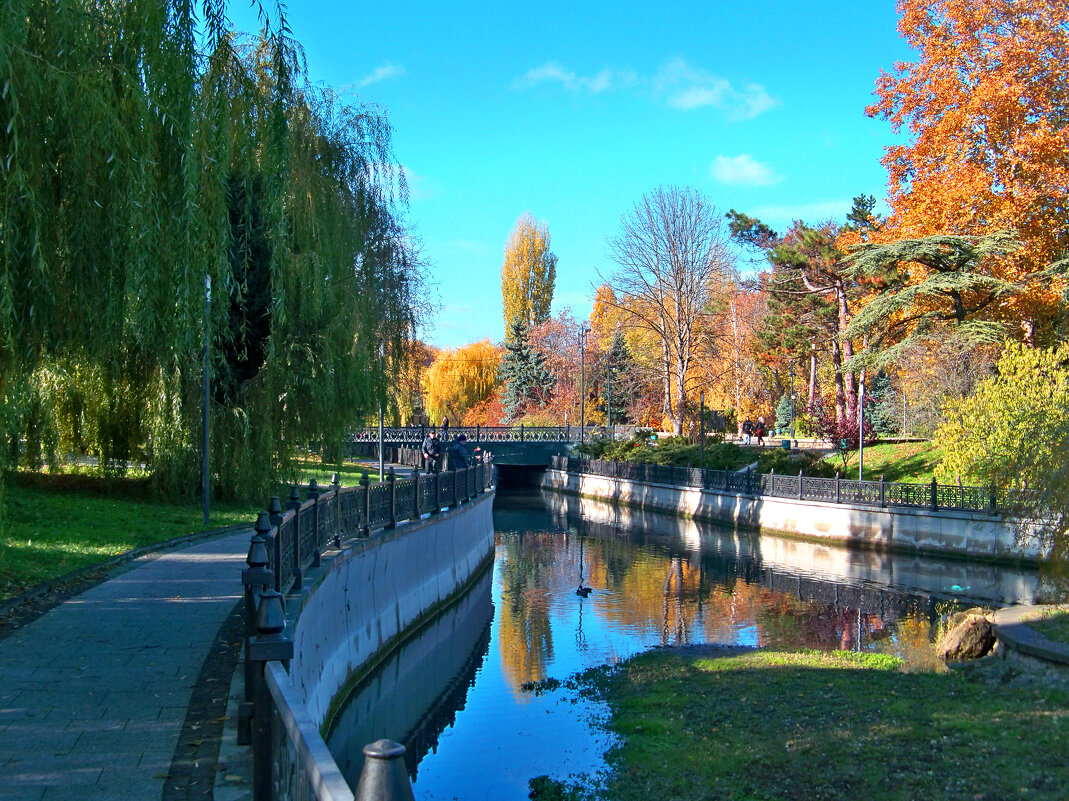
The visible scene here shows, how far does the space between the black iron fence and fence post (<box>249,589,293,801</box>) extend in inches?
557

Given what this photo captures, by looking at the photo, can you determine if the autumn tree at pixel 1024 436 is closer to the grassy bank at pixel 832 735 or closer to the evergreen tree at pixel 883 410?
the grassy bank at pixel 832 735

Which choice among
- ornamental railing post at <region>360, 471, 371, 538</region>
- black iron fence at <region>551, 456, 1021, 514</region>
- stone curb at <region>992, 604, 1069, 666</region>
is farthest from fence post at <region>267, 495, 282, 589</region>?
black iron fence at <region>551, 456, 1021, 514</region>

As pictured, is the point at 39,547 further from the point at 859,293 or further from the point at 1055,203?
the point at 859,293

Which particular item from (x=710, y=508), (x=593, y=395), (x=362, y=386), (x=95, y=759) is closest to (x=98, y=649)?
(x=95, y=759)

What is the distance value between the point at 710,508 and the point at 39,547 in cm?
2768

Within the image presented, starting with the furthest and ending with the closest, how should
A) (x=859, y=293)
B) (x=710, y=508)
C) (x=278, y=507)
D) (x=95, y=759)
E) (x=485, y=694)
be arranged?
1. (x=859, y=293)
2. (x=710, y=508)
3. (x=485, y=694)
4. (x=278, y=507)
5. (x=95, y=759)

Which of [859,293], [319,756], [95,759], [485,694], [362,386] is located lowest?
[485,694]

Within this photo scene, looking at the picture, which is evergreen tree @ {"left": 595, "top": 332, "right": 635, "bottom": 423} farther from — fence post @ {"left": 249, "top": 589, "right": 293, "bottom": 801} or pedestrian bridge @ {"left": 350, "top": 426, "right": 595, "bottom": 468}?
fence post @ {"left": 249, "top": 589, "right": 293, "bottom": 801}

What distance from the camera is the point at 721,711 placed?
37.1ft

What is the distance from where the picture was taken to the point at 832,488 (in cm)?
3119

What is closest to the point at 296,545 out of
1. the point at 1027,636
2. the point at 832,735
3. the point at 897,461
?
the point at 832,735

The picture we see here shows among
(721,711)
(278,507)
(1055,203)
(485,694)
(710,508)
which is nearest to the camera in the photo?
(278,507)

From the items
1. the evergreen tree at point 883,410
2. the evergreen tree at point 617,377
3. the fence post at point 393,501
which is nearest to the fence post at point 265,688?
the fence post at point 393,501

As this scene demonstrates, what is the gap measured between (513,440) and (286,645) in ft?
171
